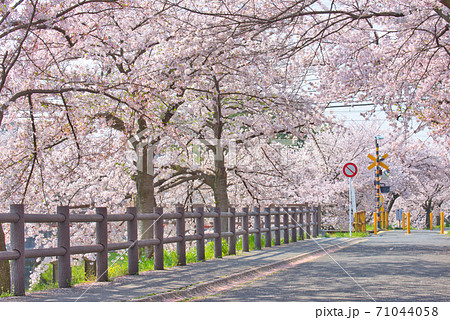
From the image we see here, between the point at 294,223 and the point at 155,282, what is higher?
the point at 294,223

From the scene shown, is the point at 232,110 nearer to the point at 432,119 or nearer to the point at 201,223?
the point at 432,119

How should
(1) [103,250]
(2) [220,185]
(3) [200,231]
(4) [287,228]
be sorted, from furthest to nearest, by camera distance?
1. (2) [220,185]
2. (4) [287,228]
3. (3) [200,231]
4. (1) [103,250]

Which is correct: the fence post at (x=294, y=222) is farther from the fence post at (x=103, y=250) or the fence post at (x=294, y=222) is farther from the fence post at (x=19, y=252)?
the fence post at (x=19, y=252)

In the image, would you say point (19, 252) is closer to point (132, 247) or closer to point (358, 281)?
point (132, 247)

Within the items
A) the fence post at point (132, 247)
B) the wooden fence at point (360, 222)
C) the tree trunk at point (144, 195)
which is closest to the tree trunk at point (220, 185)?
the tree trunk at point (144, 195)

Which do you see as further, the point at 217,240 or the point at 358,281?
the point at 217,240

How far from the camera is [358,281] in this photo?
10.8m

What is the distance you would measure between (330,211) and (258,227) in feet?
91.6

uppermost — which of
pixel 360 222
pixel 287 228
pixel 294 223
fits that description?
pixel 294 223

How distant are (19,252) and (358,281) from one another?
225 inches

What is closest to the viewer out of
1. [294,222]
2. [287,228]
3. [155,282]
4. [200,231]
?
[155,282]

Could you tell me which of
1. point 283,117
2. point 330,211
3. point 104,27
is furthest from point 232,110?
point 330,211

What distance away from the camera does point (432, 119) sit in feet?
70.7

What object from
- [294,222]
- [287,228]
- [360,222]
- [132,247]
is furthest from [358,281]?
[360,222]
